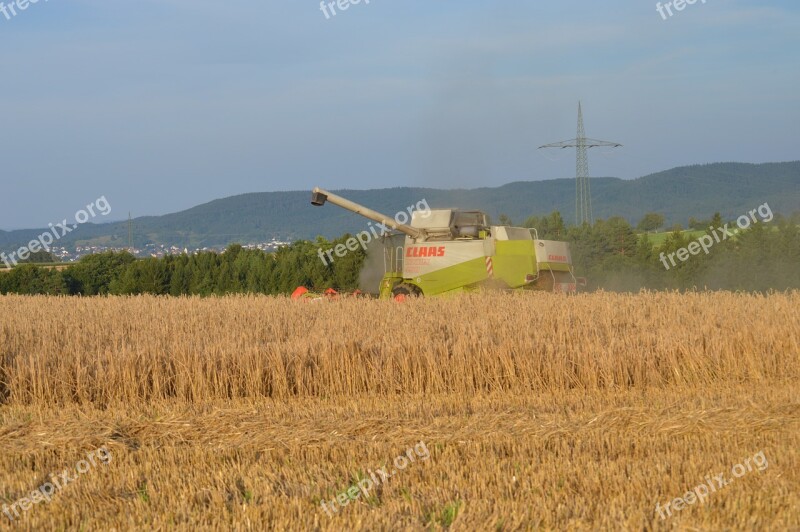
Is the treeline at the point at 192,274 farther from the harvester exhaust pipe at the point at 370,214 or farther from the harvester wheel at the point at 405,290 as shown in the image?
the harvester wheel at the point at 405,290

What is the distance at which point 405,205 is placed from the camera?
13162 cm

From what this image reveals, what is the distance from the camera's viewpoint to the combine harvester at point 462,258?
1590 cm

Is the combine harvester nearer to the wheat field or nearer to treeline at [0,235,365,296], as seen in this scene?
the wheat field

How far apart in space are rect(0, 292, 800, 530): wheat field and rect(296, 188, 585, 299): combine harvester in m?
2.53

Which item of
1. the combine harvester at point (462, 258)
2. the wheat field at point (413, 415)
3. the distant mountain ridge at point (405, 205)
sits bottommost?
the wheat field at point (413, 415)

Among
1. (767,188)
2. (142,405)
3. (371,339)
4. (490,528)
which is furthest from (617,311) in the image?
(767,188)

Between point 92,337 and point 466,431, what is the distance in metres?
6.03

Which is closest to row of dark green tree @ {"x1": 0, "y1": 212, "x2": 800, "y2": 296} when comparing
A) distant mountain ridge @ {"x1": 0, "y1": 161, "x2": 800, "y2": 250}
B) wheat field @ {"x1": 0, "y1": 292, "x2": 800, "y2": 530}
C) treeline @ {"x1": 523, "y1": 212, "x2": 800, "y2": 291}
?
treeline @ {"x1": 523, "y1": 212, "x2": 800, "y2": 291}

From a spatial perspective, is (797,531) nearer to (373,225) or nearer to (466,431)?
(466,431)

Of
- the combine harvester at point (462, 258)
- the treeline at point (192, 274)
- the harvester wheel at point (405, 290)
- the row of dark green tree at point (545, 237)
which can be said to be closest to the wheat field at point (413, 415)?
the combine harvester at point (462, 258)

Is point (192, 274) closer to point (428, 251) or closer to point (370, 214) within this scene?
point (370, 214)

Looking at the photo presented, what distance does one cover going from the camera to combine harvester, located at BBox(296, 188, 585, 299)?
626 inches

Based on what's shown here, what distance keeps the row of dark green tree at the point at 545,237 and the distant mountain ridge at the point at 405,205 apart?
53.8 metres

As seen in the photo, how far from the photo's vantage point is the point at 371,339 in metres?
10.1
